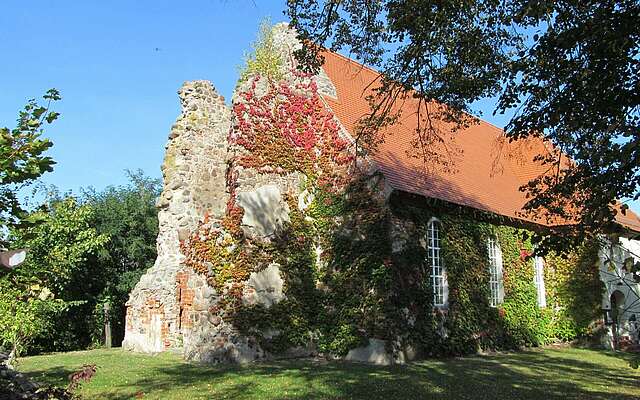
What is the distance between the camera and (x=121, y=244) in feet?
91.2

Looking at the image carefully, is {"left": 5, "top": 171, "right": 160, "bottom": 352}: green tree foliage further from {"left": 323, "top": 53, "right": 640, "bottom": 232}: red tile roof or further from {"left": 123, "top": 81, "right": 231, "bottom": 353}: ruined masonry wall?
{"left": 323, "top": 53, "right": 640, "bottom": 232}: red tile roof

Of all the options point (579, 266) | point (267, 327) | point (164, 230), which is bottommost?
point (267, 327)

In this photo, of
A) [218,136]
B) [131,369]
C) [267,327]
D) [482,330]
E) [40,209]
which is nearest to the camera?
[40,209]

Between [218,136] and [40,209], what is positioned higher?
[218,136]

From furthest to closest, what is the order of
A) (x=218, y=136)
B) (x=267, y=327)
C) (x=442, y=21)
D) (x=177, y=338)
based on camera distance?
(x=218, y=136) < (x=177, y=338) < (x=267, y=327) < (x=442, y=21)

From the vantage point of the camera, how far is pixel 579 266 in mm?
20875

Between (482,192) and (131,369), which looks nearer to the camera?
(131,369)

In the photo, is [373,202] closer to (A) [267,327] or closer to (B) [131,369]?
(A) [267,327]

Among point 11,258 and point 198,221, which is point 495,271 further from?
point 11,258

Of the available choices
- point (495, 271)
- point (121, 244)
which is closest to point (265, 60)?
point (495, 271)

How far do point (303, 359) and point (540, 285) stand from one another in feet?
35.6

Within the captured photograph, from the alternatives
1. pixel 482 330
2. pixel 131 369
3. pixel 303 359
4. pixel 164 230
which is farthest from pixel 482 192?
pixel 131 369

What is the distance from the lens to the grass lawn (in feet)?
29.9

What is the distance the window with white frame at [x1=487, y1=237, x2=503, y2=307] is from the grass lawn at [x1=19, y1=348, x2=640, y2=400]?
10.7 feet
